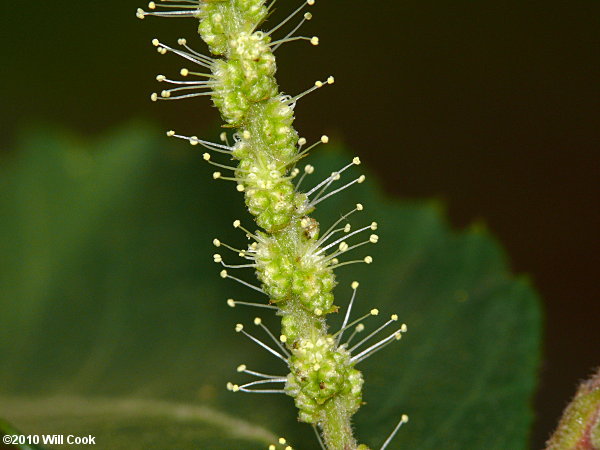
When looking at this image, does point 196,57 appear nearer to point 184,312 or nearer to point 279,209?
point 279,209

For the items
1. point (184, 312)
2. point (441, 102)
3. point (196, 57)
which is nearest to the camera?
point (196, 57)

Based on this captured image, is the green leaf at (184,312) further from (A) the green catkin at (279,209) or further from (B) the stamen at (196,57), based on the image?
(B) the stamen at (196,57)

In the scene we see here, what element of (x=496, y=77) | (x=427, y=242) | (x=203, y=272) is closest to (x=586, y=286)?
(x=496, y=77)

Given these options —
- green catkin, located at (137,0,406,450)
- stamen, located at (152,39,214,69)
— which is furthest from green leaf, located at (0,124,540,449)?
stamen, located at (152,39,214,69)

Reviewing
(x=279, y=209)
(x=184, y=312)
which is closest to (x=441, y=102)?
(x=184, y=312)

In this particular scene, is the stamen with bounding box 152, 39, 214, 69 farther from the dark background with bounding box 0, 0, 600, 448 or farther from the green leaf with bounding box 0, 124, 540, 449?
the dark background with bounding box 0, 0, 600, 448

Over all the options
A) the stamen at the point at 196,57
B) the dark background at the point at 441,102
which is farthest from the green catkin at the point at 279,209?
the dark background at the point at 441,102

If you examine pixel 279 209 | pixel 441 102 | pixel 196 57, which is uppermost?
pixel 441 102
